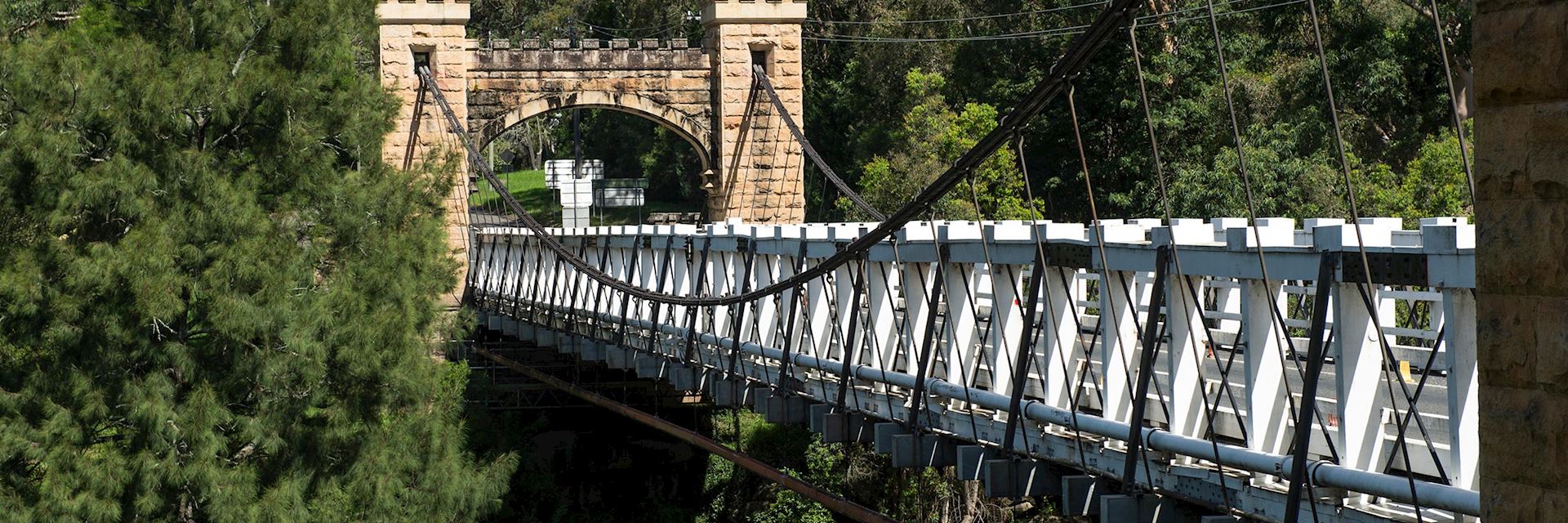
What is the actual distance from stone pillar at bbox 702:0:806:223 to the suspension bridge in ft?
36.0

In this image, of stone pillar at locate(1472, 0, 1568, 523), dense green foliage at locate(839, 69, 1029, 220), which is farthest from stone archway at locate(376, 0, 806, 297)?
stone pillar at locate(1472, 0, 1568, 523)

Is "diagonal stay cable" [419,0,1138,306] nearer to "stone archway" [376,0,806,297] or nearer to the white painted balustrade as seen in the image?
the white painted balustrade

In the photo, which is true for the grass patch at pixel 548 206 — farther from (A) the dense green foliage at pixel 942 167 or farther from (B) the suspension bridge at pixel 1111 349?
(B) the suspension bridge at pixel 1111 349

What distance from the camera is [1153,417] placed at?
7.02 metres

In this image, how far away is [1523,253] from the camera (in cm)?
287

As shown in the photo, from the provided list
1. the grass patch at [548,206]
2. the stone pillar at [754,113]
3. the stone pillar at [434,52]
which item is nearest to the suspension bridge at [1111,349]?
the stone pillar at [754,113]

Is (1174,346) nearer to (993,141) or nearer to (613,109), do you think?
(993,141)

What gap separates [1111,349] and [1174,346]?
2.15 ft

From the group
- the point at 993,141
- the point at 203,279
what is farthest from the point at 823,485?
the point at 993,141

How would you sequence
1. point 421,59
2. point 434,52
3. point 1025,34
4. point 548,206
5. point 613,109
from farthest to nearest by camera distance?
point 548,206, point 1025,34, point 613,109, point 421,59, point 434,52

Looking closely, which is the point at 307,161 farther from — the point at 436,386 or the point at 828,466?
the point at 828,466

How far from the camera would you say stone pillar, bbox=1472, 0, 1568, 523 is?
9.20ft

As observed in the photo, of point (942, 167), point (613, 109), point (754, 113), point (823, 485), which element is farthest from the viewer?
point (613, 109)

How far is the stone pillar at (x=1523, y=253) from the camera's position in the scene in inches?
110
